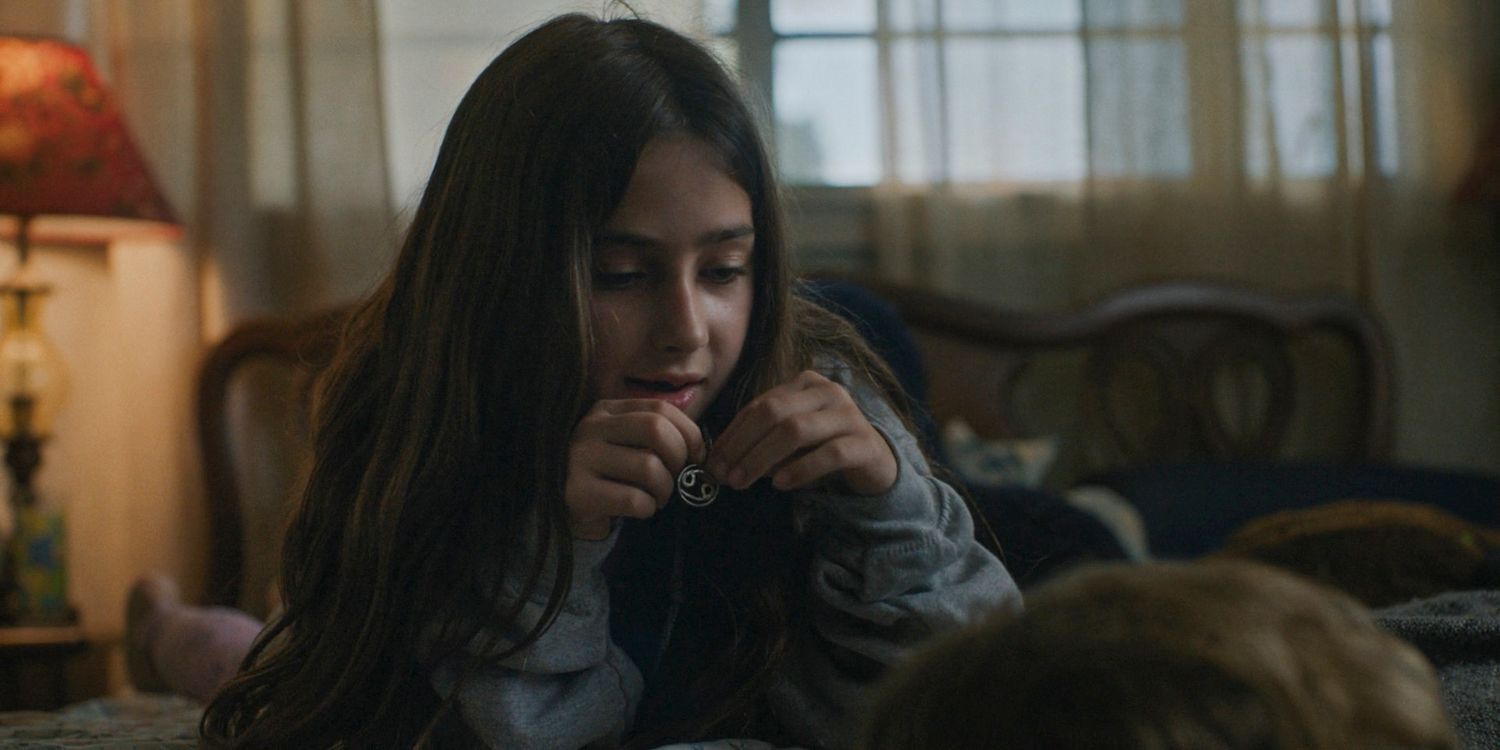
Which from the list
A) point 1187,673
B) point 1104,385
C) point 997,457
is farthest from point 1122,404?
point 1187,673

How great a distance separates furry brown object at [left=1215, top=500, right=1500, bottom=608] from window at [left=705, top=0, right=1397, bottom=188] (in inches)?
39.1

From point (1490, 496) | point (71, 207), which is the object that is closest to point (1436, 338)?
point (1490, 496)

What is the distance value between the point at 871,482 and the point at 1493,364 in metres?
1.88

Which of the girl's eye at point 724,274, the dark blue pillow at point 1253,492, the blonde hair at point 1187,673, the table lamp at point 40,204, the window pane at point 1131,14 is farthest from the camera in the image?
the window pane at point 1131,14

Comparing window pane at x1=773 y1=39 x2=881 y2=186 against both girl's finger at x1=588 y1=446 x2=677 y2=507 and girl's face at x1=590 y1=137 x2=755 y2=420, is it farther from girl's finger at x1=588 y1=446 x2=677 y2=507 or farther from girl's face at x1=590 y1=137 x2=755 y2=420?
girl's finger at x1=588 y1=446 x2=677 y2=507

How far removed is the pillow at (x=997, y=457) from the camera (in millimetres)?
1926

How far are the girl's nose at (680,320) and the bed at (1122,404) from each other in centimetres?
106

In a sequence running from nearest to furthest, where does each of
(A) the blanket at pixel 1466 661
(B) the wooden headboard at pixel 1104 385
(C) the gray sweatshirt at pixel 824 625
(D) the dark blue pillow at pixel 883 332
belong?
(A) the blanket at pixel 1466 661, (C) the gray sweatshirt at pixel 824 625, (D) the dark blue pillow at pixel 883 332, (B) the wooden headboard at pixel 1104 385

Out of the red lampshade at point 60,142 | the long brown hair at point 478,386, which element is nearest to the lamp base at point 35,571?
the red lampshade at point 60,142

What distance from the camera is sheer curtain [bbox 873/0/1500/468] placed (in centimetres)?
220

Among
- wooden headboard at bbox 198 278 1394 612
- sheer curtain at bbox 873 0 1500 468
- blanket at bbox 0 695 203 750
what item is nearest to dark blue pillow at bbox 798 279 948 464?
blanket at bbox 0 695 203 750

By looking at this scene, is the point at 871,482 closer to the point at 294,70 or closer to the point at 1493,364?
the point at 294,70

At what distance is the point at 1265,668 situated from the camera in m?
0.32

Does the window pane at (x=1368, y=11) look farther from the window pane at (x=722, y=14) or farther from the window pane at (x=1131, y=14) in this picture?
the window pane at (x=722, y=14)
